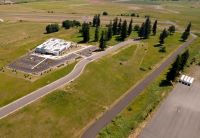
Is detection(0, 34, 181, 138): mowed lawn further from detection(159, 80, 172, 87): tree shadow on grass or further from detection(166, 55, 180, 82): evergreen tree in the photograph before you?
detection(166, 55, 180, 82): evergreen tree

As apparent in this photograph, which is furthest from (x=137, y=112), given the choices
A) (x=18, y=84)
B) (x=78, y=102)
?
(x=18, y=84)

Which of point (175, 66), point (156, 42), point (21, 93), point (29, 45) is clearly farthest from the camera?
point (156, 42)

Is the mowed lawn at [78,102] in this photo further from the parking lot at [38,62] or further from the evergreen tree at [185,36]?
the evergreen tree at [185,36]

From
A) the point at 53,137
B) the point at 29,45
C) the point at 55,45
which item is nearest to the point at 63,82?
the point at 53,137

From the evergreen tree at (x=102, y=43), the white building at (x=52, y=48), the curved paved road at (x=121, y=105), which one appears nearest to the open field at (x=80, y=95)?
the curved paved road at (x=121, y=105)

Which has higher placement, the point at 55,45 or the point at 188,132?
the point at 55,45

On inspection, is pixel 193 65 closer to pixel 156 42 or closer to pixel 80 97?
pixel 156 42
